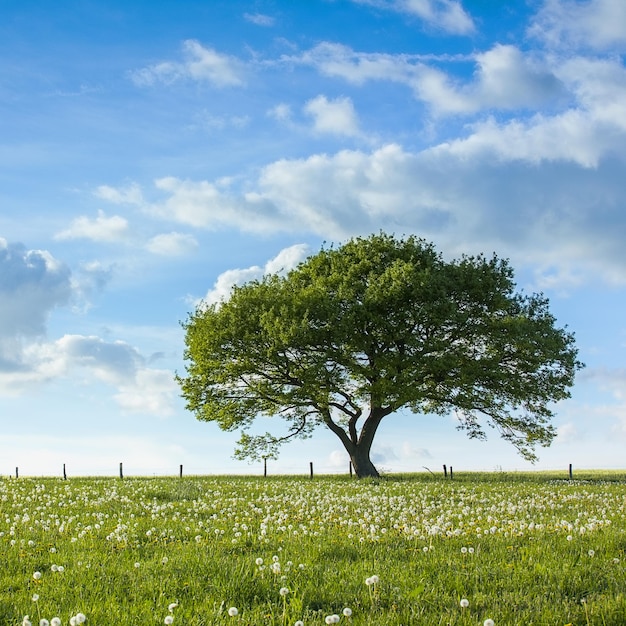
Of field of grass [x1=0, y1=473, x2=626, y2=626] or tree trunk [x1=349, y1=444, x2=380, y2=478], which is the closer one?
field of grass [x1=0, y1=473, x2=626, y2=626]

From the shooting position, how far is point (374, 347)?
41.6 metres

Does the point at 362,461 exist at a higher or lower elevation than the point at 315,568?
lower

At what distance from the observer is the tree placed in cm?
3947

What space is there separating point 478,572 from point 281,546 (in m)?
3.68

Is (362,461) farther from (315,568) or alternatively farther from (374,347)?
(315,568)

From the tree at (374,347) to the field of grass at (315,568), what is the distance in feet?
72.6

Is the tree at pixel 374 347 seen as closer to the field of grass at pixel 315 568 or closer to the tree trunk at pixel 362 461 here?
the tree trunk at pixel 362 461

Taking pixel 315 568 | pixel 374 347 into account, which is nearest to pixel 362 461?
pixel 374 347

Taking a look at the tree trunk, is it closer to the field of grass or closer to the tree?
the tree

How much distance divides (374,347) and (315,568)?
3220 cm

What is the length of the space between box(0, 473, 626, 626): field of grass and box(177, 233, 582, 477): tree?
2212 cm

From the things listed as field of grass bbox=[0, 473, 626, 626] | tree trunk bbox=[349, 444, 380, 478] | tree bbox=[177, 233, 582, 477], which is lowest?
tree trunk bbox=[349, 444, 380, 478]

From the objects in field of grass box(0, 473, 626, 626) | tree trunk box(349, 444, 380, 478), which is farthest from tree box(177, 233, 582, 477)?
field of grass box(0, 473, 626, 626)

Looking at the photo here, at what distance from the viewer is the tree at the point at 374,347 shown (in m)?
39.5
